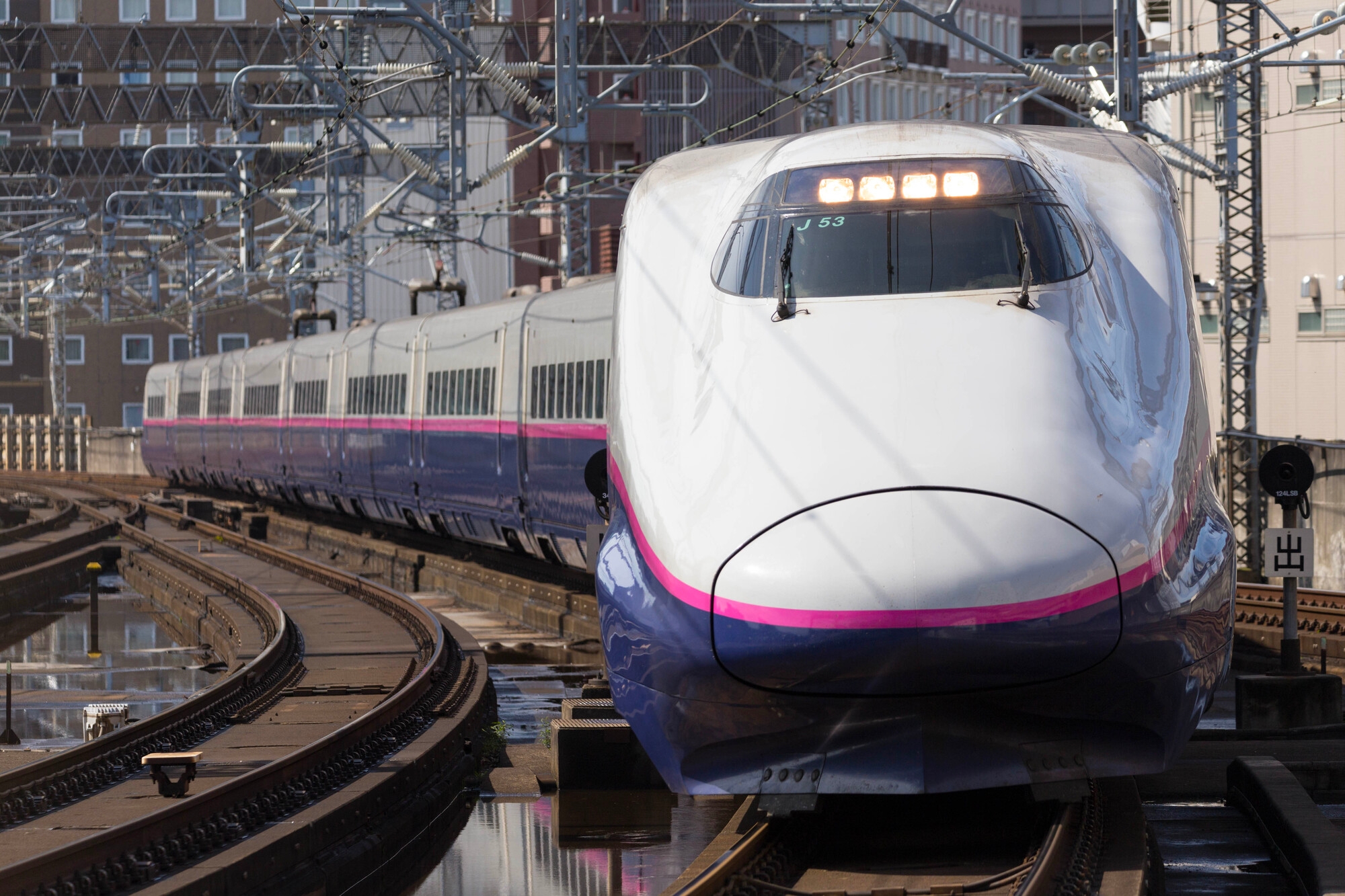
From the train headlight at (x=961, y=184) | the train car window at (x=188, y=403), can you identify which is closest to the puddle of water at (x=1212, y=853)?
Result: the train headlight at (x=961, y=184)

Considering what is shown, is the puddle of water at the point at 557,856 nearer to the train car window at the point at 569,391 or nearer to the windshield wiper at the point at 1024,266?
the windshield wiper at the point at 1024,266

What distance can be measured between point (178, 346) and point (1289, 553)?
7703 centimetres

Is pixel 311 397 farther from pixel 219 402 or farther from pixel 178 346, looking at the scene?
pixel 178 346

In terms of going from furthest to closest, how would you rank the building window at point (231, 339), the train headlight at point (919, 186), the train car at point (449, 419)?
the building window at point (231, 339) → the train car at point (449, 419) → the train headlight at point (919, 186)

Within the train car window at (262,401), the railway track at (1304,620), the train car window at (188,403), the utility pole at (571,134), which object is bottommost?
the railway track at (1304,620)

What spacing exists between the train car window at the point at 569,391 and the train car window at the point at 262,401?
19.1 metres

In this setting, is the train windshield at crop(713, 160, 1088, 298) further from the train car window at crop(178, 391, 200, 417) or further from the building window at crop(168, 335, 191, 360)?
the building window at crop(168, 335, 191, 360)

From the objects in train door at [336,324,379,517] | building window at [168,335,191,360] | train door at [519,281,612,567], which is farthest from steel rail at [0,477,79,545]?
building window at [168,335,191,360]

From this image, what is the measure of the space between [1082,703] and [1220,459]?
1907 centimetres

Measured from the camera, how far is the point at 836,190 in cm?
909

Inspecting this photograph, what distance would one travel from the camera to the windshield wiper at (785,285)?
28.3ft

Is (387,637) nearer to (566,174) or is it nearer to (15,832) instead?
(15,832)

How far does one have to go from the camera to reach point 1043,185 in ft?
29.8

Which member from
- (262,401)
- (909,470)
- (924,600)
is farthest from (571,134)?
(924,600)
